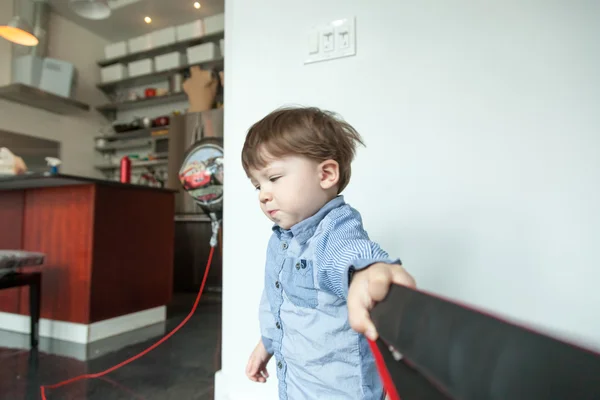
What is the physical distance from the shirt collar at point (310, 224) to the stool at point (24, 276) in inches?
66.3

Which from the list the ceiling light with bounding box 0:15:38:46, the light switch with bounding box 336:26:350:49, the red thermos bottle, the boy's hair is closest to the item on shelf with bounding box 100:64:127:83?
the ceiling light with bounding box 0:15:38:46

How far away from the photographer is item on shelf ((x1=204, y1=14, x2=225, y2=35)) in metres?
3.87

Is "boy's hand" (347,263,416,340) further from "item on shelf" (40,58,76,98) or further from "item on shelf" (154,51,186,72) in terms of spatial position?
"item on shelf" (40,58,76,98)

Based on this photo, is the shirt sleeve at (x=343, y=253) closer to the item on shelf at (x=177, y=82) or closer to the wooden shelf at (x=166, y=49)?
the wooden shelf at (x=166, y=49)

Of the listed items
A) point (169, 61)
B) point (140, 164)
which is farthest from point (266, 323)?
point (169, 61)

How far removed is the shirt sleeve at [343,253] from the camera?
17.2 inches

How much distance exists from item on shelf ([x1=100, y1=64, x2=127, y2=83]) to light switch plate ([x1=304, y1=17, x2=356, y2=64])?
165 inches

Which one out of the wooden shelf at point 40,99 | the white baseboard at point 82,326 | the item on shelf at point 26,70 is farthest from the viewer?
the item on shelf at point 26,70

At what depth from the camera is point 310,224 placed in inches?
24.3

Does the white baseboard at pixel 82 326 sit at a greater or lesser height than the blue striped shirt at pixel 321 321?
lesser

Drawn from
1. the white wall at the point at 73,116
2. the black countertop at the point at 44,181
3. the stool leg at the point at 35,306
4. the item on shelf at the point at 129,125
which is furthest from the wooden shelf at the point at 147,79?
the stool leg at the point at 35,306

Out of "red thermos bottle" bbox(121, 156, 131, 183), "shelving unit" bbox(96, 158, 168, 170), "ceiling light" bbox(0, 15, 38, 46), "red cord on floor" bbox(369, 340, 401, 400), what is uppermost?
"ceiling light" bbox(0, 15, 38, 46)

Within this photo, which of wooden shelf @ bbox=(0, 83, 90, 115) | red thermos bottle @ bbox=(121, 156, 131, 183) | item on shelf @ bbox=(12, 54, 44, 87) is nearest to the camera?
red thermos bottle @ bbox=(121, 156, 131, 183)

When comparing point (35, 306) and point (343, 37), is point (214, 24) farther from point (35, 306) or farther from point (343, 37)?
point (343, 37)
